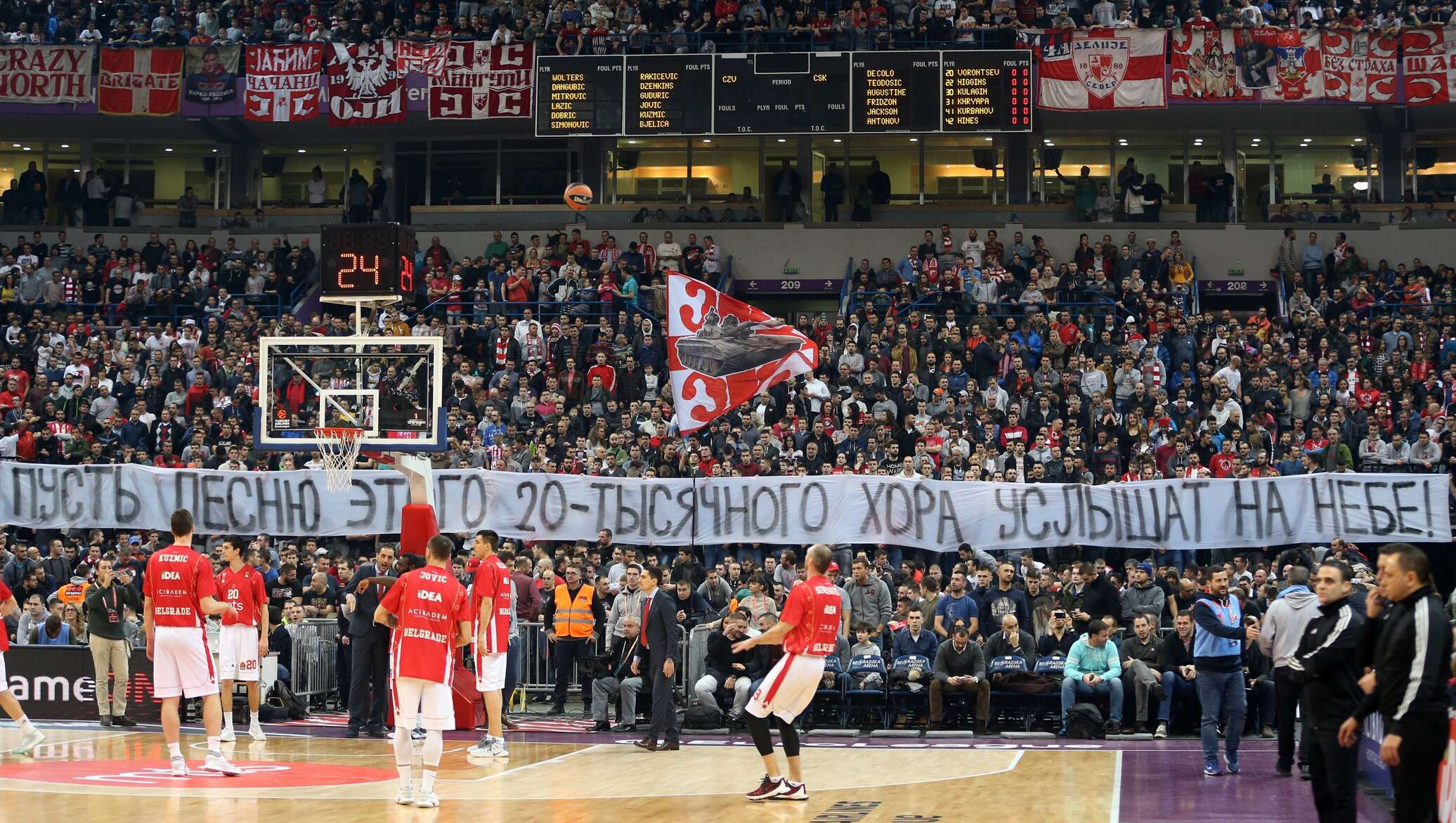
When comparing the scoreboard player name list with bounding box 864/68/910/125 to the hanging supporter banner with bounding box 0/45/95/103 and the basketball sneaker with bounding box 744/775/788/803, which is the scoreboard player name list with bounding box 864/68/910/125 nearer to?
the hanging supporter banner with bounding box 0/45/95/103

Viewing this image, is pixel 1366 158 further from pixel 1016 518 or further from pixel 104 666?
pixel 104 666

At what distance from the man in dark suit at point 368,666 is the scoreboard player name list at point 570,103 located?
1747 cm

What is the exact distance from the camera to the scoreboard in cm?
3375

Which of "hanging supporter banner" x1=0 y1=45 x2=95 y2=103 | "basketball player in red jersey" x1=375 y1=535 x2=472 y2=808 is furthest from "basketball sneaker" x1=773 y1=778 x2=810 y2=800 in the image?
"hanging supporter banner" x1=0 y1=45 x2=95 y2=103

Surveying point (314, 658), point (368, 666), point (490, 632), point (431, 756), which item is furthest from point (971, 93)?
point (431, 756)

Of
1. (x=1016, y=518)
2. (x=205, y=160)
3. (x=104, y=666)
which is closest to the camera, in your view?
(x=104, y=666)

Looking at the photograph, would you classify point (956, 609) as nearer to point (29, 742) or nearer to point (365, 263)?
point (365, 263)

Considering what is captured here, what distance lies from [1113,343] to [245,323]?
1704cm

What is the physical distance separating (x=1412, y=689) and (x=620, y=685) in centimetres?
1161

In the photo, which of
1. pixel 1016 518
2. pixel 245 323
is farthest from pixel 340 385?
pixel 245 323

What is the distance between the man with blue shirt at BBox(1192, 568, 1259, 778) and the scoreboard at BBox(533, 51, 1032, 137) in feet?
64.1

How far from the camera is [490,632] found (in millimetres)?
16531

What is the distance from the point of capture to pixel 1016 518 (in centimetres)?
2305

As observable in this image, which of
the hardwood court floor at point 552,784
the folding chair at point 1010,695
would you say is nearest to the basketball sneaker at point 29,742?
the hardwood court floor at point 552,784
